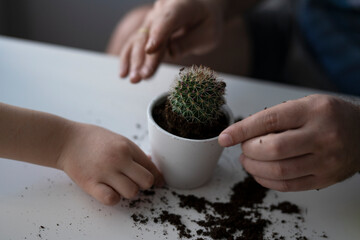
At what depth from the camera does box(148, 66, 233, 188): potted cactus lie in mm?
774

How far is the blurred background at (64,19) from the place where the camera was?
8.27ft

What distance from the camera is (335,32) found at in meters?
1.49

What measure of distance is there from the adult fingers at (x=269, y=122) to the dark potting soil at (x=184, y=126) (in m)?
0.07

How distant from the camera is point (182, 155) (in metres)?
0.81

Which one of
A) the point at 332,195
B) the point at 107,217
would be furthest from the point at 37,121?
the point at 332,195

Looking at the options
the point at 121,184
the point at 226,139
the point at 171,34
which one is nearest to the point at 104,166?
the point at 121,184

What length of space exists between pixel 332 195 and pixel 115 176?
0.57 meters

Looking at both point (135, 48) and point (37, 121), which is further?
point (135, 48)

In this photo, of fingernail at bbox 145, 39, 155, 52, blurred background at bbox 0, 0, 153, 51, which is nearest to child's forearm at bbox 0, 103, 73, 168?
fingernail at bbox 145, 39, 155, 52

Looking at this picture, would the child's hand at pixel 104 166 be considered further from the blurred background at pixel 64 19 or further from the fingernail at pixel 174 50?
the blurred background at pixel 64 19

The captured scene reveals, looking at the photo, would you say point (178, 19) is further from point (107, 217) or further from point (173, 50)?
point (107, 217)

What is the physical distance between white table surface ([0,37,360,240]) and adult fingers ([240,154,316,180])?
0.14 m

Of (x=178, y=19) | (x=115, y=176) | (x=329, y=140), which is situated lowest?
(x=115, y=176)

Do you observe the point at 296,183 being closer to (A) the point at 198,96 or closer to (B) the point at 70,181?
(A) the point at 198,96
